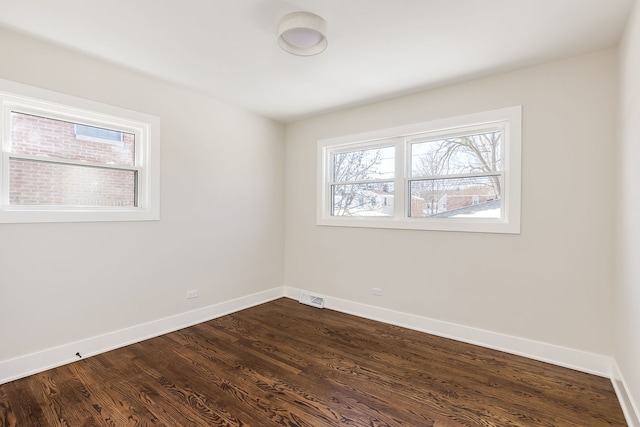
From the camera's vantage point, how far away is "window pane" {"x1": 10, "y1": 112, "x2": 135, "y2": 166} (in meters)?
2.47

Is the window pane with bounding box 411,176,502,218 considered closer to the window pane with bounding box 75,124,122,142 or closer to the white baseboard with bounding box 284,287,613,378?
the white baseboard with bounding box 284,287,613,378

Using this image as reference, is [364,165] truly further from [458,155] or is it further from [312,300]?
[312,300]

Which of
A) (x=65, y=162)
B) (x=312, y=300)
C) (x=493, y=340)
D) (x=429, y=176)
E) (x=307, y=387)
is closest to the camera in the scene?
(x=307, y=387)

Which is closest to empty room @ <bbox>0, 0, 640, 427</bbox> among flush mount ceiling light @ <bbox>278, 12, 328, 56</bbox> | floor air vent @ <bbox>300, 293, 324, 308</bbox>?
flush mount ceiling light @ <bbox>278, 12, 328, 56</bbox>

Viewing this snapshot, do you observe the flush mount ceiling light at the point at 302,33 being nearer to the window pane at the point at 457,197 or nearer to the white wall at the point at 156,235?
the white wall at the point at 156,235

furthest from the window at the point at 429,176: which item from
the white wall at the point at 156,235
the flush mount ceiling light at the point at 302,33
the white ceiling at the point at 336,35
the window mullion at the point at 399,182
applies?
the flush mount ceiling light at the point at 302,33

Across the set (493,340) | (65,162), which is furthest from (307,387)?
(65,162)

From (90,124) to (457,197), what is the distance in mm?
3659

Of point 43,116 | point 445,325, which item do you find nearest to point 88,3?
point 43,116

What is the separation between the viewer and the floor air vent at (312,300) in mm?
4184

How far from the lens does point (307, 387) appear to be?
7.40ft

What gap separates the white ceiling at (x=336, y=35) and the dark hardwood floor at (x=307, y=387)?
2.61 m

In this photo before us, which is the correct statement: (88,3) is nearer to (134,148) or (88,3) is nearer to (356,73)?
(134,148)

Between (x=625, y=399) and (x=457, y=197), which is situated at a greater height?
(x=457, y=197)
